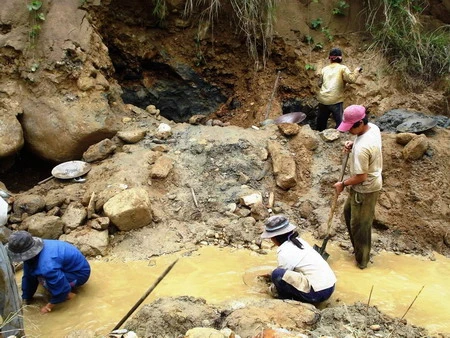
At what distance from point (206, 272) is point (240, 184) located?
1605mm

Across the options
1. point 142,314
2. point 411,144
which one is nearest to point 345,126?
point 411,144

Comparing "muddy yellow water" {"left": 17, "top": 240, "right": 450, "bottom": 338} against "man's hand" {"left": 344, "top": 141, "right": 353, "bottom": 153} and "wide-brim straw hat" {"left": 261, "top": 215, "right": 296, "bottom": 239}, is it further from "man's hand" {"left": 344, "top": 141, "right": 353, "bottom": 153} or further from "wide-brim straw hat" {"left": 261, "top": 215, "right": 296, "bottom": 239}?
"man's hand" {"left": 344, "top": 141, "right": 353, "bottom": 153}

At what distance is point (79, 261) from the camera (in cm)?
430

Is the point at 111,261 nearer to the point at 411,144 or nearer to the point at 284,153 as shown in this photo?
the point at 284,153

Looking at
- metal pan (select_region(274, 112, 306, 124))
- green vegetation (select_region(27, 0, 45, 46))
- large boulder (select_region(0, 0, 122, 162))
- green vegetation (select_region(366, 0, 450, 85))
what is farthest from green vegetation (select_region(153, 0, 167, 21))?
green vegetation (select_region(366, 0, 450, 85))

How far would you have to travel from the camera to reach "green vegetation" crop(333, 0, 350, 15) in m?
7.78

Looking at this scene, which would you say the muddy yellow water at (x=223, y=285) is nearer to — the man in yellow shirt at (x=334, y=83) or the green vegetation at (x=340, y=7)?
the man in yellow shirt at (x=334, y=83)

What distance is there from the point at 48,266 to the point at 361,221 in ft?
10.1

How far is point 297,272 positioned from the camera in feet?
12.8

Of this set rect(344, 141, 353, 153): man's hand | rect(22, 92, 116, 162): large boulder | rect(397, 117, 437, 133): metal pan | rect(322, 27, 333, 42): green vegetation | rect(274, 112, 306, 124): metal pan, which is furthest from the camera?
rect(322, 27, 333, 42): green vegetation

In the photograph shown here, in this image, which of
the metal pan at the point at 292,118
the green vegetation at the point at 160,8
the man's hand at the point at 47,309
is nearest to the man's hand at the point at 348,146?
the metal pan at the point at 292,118

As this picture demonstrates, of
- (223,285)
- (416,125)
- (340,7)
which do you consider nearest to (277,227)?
(223,285)

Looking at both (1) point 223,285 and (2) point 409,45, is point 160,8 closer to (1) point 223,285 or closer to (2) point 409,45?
(2) point 409,45

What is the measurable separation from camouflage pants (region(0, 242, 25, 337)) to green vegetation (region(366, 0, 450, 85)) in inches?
256
